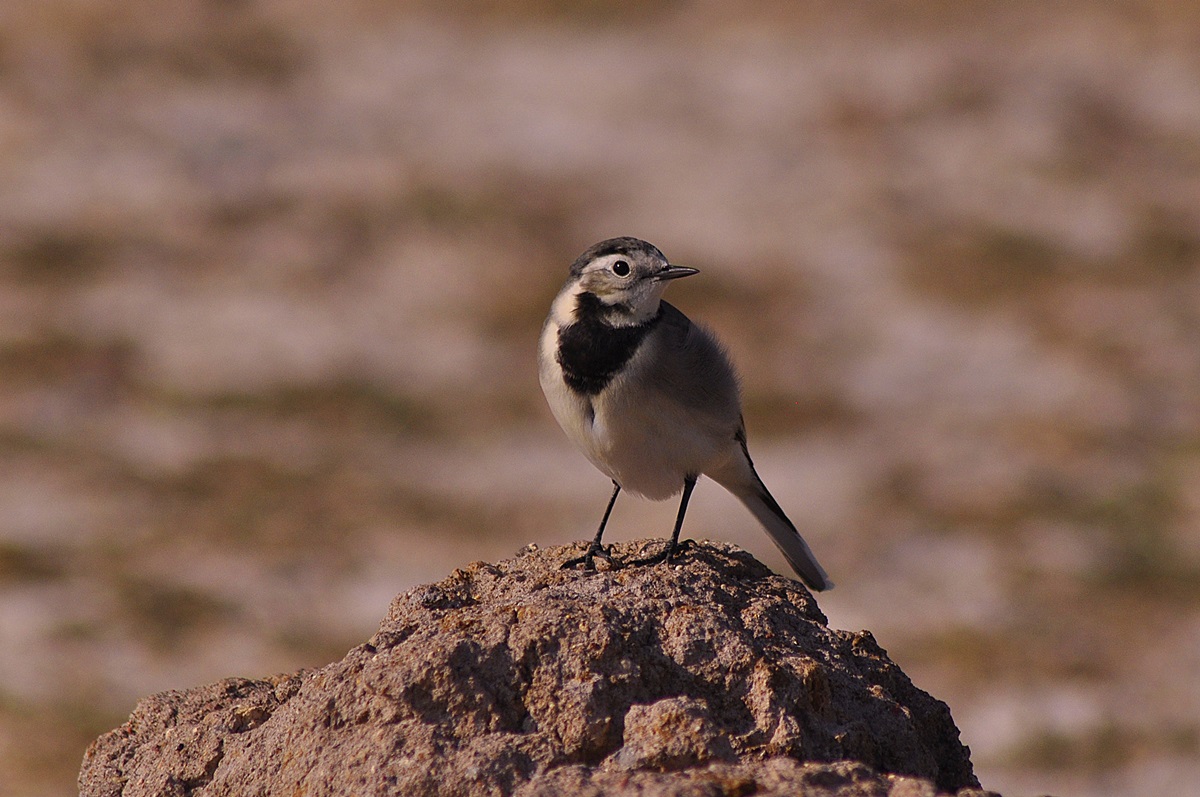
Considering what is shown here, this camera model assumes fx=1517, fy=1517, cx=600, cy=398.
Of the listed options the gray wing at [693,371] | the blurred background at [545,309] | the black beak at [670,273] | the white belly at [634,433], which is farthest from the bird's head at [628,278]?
the blurred background at [545,309]

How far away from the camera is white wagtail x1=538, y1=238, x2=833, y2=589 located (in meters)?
6.86

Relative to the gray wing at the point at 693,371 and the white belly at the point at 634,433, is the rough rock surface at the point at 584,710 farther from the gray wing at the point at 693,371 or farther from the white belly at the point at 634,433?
the gray wing at the point at 693,371

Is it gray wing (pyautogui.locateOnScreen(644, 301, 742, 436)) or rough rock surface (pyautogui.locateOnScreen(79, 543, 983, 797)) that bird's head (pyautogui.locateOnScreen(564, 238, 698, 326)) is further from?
rough rock surface (pyautogui.locateOnScreen(79, 543, 983, 797))

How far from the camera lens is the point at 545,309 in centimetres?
2538

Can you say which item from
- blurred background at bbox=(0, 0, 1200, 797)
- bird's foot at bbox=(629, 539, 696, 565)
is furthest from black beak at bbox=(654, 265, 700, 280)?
blurred background at bbox=(0, 0, 1200, 797)

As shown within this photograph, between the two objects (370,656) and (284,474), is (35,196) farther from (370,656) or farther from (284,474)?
(370,656)

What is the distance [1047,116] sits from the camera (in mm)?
29609

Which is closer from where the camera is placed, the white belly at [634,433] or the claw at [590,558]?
the claw at [590,558]

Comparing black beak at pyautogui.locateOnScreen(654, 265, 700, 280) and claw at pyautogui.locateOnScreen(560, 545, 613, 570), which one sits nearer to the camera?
claw at pyautogui.locateOnScreen(560, 545, 613, 570)

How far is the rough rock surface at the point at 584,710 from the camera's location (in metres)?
4.42

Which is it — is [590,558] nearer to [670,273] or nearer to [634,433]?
[634,433]

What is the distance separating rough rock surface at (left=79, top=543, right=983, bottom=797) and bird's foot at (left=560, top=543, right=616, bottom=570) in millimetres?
199

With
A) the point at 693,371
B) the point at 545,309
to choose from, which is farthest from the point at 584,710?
the point at 545,309

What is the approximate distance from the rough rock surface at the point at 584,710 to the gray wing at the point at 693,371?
1.38 meters
